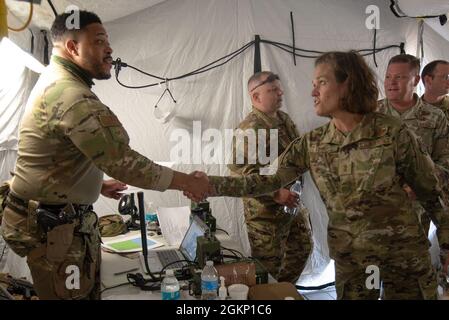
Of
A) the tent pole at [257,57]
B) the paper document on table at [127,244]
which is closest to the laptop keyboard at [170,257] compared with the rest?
the paper document on table at [127,244]

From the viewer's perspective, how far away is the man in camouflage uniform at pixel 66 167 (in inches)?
58.3

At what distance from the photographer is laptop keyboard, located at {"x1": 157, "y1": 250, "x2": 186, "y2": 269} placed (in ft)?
6.17

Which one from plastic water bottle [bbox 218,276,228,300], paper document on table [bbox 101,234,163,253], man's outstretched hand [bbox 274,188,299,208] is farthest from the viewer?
man's outstretched hand [bbox 274,188,299,208]

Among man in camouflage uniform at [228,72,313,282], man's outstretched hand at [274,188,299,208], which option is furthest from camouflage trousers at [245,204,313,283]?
man's outstretched hand at [274,188,299,208]

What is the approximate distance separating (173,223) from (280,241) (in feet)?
2.51

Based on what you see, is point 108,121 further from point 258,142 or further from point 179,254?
point 258,142

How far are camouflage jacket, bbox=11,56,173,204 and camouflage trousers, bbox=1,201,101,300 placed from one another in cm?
11

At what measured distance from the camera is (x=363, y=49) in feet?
11.2

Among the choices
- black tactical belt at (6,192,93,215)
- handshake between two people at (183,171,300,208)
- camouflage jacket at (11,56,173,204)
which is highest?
camouflage jacket at (11,56,173,204)

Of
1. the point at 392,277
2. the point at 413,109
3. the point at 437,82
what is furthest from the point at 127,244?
the point at 437,82

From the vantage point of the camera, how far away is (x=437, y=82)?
2.80 metres

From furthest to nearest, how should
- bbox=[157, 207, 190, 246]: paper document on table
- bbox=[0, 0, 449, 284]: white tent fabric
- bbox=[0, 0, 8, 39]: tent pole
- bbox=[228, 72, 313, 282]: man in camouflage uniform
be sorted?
bbox=[0, 0, 449, 284]: white tent fabric < bbox=[228, 72, 313, 282]: man in camouflage uniform < bbox=[157, 207, 190, 246]: paper document on table < bbox=[0, 0, 8, 39]: tent pole

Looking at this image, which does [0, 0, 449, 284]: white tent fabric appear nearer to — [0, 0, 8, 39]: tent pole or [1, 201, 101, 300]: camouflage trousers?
[0, 0, 8, 39]: tent pole

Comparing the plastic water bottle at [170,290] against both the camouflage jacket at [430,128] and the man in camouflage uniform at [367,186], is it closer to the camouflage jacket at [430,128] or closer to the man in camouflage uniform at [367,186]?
the man in camouflage uniform at [367,186]
